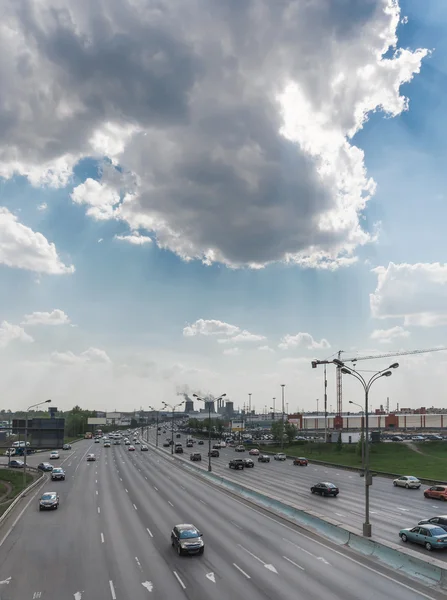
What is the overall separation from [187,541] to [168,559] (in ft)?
4.52

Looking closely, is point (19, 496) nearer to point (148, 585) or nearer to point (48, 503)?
point (48, 503)

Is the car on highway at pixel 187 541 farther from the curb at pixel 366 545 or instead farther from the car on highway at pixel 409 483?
the car on highway at pixel 409 483

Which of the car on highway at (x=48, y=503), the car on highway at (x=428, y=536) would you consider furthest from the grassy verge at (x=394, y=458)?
the car on highway at (x=48, y=503)

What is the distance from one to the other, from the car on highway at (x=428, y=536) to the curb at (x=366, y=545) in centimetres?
152

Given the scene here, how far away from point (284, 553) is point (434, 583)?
8.21 m

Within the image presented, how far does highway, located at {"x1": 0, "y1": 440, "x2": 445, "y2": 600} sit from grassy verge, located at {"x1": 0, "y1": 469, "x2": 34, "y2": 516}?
110 inches

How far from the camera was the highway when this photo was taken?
22203 mm

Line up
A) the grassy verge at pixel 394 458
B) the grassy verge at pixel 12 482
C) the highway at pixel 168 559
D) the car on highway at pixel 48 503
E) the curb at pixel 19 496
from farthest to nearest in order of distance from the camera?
the grassy verge at pixel 394 458 < the grassy verge at pixel 12 482 < the car on highway at pixel 48 503 < the curb at pixel 19 496 < the highway at pixel 168 559

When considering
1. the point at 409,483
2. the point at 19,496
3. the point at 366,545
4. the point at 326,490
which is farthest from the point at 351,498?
the point at 19,496

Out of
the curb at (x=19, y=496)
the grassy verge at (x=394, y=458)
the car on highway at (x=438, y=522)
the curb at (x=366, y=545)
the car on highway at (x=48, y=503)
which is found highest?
the car on highway at (x=438, y=522)

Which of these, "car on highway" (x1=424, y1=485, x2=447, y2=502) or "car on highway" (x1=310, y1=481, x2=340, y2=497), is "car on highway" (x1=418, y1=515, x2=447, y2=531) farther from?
"car on highway" (x1=310, y1=481, x2=340, y2=497)

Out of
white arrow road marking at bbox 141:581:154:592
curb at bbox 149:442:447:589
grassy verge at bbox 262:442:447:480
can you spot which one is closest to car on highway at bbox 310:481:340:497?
curb at bbox 149:442:447:589

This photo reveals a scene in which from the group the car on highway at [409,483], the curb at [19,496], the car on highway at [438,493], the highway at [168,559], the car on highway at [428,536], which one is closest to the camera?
the highway at [168,559]

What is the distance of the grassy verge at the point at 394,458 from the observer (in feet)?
231
